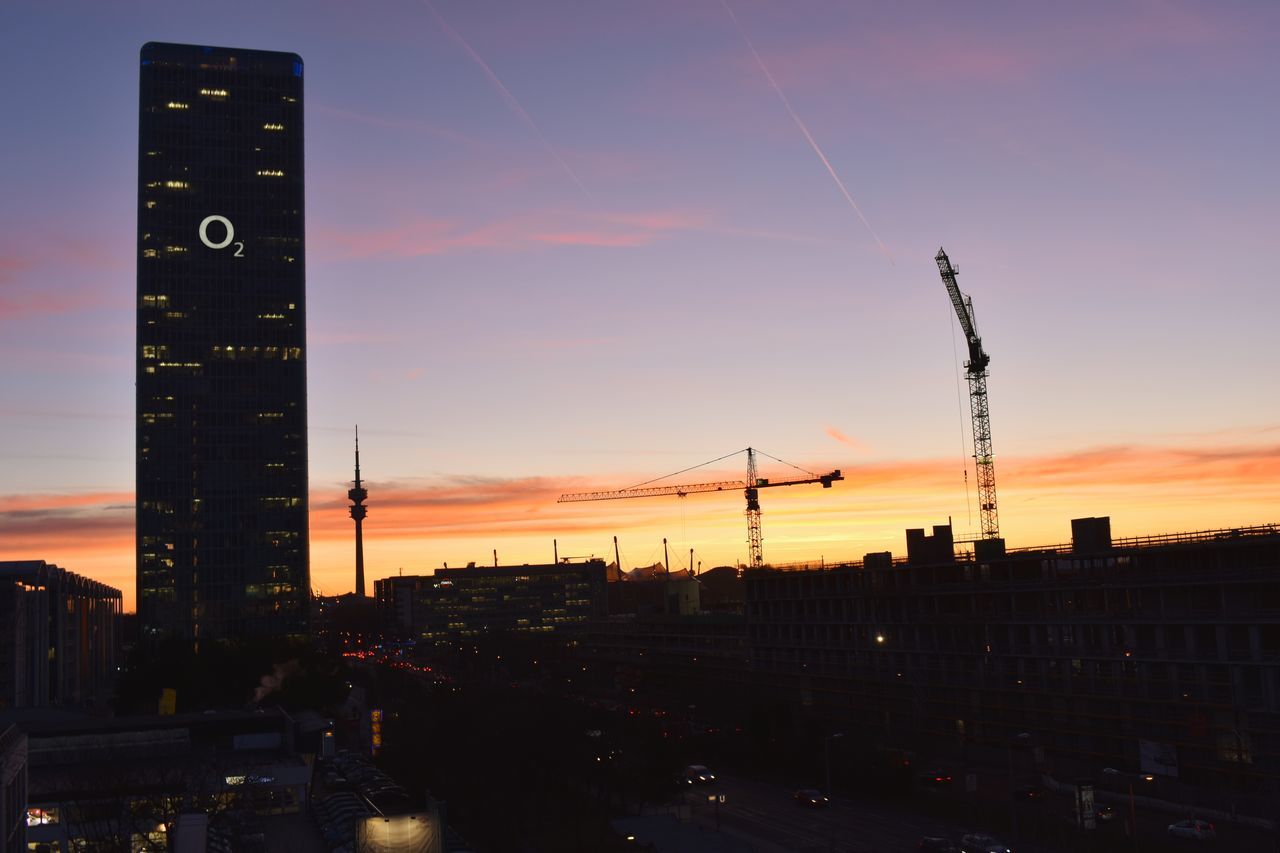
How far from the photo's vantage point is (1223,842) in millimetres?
74062

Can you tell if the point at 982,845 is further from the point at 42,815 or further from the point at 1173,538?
the point at 42,815

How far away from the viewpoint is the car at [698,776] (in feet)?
340

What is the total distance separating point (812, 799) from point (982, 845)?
2417 centimetres

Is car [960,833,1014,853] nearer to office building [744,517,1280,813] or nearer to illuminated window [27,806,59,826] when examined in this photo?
office building [744,517,1280,813]

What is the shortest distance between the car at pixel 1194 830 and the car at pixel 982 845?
11579mm

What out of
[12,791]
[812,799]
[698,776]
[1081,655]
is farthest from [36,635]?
[1081,655]

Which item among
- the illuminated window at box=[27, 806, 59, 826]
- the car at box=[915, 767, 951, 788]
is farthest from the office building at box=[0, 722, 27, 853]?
the car at box=[915, 767, 951, 788]

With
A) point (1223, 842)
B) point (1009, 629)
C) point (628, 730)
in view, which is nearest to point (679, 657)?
point (628, 730)

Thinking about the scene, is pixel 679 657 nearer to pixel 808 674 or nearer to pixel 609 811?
pixel 808 674

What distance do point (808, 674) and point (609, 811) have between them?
2248 inches

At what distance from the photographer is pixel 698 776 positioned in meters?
104

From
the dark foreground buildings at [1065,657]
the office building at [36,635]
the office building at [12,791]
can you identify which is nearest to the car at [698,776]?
the dark foreground buildings at [1065,657]

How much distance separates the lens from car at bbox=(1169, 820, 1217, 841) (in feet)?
241

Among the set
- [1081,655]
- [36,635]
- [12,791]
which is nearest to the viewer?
[12,791]
